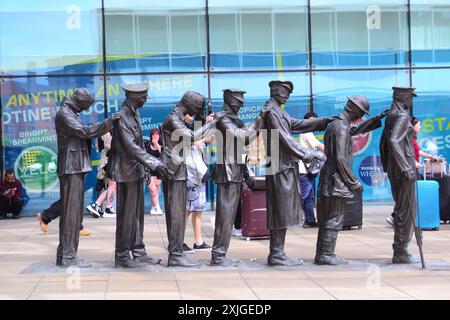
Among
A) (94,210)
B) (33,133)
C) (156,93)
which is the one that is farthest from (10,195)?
(156,93)

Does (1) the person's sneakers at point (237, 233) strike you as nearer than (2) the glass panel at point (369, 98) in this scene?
Yes

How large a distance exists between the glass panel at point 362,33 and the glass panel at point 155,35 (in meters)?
2.59

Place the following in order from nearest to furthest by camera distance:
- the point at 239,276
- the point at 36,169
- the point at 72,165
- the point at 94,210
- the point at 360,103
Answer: the point at 239,276
the point at 72,165
the point at 360,103
the point at 94,210
the point at 36,169

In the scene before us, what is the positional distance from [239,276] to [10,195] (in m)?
8.74

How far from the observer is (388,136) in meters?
9.95

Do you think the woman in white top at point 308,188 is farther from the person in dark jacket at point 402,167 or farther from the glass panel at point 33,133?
the glass panel at point 33,133

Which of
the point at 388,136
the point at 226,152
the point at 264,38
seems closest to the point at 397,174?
the point at 388,136

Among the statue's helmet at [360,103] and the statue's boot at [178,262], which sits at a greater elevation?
the statue's helmet at [360,103]

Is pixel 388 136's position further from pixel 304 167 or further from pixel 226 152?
pixel 304 167

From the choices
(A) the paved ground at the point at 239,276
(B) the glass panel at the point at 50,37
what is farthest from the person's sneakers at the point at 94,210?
(A) the paved ground at the point at 239,276

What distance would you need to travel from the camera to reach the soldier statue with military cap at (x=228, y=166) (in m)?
9.64

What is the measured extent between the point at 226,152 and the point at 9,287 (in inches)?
111

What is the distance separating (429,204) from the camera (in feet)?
44.2

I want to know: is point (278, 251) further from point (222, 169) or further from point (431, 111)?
point (431, 111)
